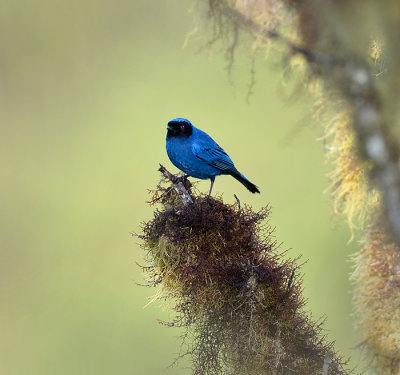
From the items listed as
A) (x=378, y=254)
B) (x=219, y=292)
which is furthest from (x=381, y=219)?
(x=219, y=292)

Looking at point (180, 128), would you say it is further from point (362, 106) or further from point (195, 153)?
point (362, 106)

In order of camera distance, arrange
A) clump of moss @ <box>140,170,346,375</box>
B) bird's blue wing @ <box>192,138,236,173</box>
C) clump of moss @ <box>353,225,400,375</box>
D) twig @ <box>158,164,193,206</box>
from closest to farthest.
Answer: clump of moss @ <box>140,170,346,375</box> < twig @ <box>158,164,193,206</box> < clump of moss @ <box>353,225,400,375</box> < bird's blue wing @ <box>192,138,236,173</box>

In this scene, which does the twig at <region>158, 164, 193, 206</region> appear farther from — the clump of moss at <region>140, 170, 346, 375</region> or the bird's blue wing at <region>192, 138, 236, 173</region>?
the bird's blue wing at <region>192, 138, 236, 173</region>

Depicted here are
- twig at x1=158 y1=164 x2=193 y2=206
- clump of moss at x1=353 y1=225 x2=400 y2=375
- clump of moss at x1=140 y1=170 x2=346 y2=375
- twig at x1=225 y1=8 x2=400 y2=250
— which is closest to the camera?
clump of moss at x1=140 y1=170 x2=346 y2=375

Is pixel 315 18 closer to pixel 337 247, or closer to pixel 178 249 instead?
pixel 178 249

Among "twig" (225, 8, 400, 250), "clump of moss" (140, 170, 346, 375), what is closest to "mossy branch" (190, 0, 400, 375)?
"twig" (225, 8, 400, 250)

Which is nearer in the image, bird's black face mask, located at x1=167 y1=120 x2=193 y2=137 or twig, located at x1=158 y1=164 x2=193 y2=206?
twig, located at x1=158 y1=164 x2=193 y2=206
